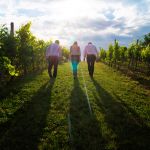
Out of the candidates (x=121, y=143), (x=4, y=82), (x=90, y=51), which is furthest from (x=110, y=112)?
(x=90, y=51)

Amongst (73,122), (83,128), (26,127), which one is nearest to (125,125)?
(83,128)

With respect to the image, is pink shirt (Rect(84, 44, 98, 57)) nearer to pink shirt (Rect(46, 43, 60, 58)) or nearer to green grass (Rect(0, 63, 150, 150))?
pink shirt (Rect(46, 43, 60, 58))

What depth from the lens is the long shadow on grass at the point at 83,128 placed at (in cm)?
598

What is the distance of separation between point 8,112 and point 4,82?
738 centimetres

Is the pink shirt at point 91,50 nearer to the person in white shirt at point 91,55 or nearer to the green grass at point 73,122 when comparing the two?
the person in white shirt at point 91,55

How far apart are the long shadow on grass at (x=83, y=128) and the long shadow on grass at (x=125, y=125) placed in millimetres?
386

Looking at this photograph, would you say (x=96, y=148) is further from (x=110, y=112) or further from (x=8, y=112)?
(x=8, y=112)

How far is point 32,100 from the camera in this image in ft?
33.3

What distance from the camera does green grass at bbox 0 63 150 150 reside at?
6.07 m

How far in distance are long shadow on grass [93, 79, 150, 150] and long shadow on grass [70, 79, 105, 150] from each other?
39cm

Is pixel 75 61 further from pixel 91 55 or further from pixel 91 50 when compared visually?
pixel 91 50

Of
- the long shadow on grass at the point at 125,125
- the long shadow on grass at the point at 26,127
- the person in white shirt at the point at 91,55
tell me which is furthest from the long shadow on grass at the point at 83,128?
the person in white shirt at the point at 91,55

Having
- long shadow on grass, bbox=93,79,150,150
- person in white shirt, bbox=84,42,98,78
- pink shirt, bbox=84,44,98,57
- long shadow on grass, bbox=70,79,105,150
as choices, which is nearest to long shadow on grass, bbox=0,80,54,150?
long shadow on grass, bbox=70,79,105,150

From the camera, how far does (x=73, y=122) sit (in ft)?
24.5
